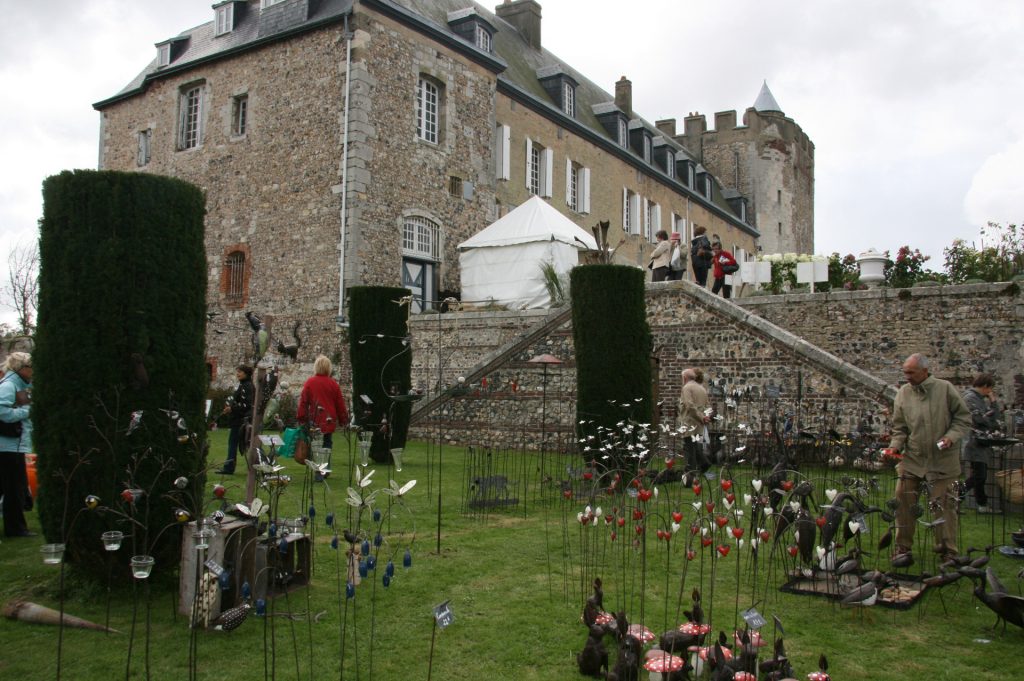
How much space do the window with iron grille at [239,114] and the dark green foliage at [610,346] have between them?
12691mm

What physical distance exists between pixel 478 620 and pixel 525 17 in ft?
92.3

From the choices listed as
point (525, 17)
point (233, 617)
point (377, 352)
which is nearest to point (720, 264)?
point (377, 352)

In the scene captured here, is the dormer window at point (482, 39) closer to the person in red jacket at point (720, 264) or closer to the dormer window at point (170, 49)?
the dormer window at point (170, 49)

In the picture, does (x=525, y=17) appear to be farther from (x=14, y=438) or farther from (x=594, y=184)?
(x=14, y=438)

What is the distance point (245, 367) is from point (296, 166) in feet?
33.0

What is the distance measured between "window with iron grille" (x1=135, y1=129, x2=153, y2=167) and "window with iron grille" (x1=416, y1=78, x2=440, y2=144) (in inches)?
307

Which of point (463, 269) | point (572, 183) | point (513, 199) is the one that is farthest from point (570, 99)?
point (463, 269)

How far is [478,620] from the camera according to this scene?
16.0ft

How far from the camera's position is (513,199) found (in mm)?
23062

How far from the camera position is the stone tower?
134ft

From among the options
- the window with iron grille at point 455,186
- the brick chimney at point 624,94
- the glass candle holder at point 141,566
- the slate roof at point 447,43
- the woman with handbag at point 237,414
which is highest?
the brick chimney at point 624,94

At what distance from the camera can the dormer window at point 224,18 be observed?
20.6 m

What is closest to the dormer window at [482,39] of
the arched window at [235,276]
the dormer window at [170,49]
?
the dormer window at [170,49]

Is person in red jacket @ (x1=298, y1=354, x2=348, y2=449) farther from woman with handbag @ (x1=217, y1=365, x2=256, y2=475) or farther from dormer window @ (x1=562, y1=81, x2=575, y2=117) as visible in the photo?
dormer window @ (x1=562, y1=81, x2=575, y2=117)
